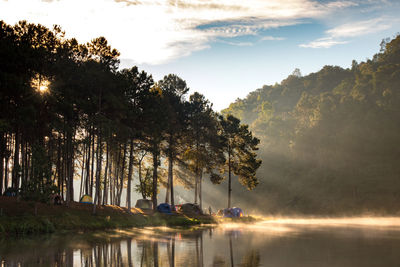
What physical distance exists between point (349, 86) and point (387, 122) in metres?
49.4

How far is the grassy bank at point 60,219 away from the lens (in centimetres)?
3192

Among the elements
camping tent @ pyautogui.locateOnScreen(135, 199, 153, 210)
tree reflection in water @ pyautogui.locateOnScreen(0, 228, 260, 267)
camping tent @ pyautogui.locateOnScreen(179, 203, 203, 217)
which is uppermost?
camping tent @ pyautogui.locateOnScreen(135, 199, 153, 210)

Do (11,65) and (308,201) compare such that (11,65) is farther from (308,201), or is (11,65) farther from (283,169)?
(283,169)

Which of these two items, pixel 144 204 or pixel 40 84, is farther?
pixel 144 204

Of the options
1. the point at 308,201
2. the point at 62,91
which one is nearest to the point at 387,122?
the point at 308,201

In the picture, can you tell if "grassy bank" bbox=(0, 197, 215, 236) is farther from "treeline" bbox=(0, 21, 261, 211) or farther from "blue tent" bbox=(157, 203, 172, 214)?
"blue tent" bbox=(157, 203, 172, 214)

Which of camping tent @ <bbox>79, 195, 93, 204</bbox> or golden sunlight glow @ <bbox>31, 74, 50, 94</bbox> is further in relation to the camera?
camping tent @ <bbox>79, 195, 93, 204</bbox>

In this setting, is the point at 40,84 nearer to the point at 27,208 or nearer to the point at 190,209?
the point at 27,208

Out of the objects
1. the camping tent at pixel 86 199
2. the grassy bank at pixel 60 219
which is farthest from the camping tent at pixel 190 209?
the camping tent at pixel 86 199

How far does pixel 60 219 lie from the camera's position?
119 ft

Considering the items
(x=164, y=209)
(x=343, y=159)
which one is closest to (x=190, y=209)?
(x=164, y=209)

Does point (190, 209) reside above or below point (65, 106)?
below

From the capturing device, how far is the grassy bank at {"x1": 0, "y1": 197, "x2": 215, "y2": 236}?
31.9 meters

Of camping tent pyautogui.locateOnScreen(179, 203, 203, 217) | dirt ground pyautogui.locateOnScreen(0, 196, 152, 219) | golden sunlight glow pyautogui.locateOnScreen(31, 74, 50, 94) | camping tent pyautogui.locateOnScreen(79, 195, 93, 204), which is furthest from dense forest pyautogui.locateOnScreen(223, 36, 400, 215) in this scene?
golden sunlight glow pyautogui.locateOnScreen(31, 74, 50, 94)
